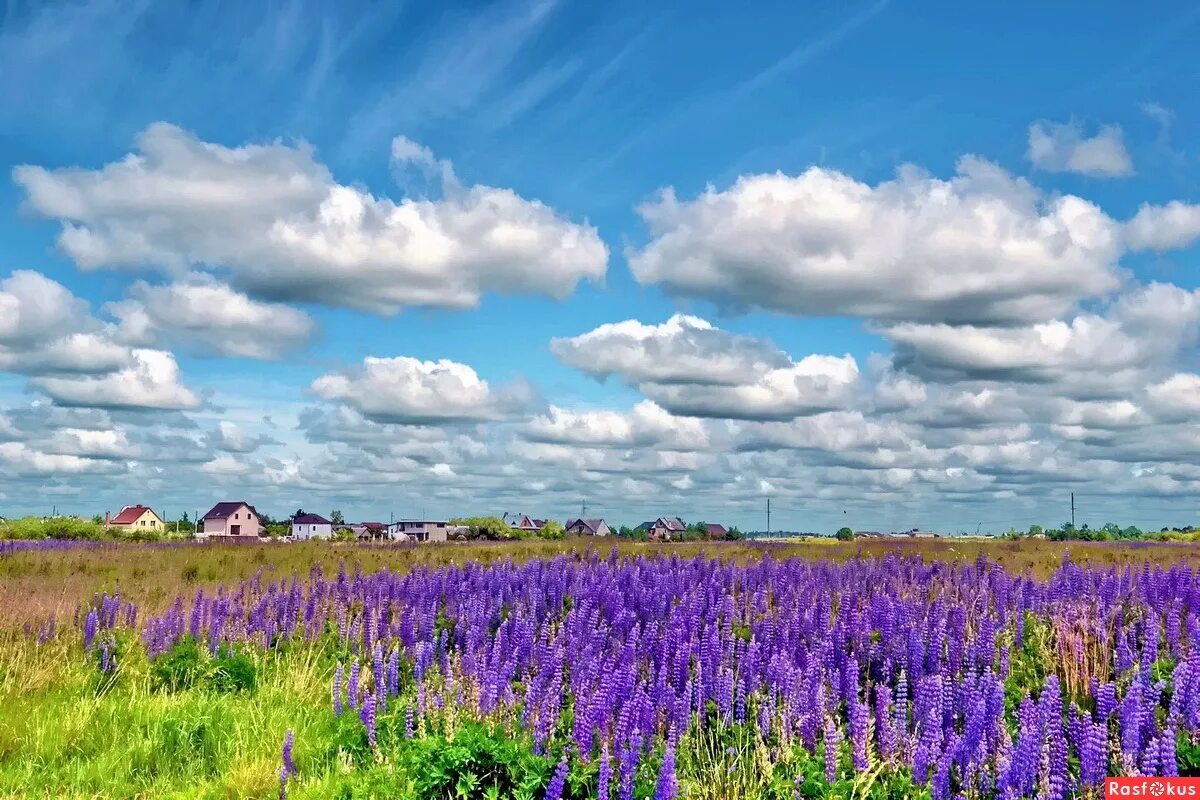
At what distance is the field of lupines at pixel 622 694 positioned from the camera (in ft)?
19.4

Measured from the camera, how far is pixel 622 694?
6840mm

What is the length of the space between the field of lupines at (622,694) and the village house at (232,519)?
99.3m

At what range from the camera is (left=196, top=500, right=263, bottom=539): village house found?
10544 cm

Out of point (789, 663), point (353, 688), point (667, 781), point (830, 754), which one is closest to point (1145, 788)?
point (830, 754)

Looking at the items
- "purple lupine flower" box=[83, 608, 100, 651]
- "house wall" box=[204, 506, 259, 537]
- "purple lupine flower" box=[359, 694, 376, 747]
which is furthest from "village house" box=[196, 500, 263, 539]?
"purple lupine flower" box=[359, 694, 376, 747]

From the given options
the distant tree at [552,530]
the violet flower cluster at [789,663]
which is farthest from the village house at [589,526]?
the violet flower cluster at [789,663]

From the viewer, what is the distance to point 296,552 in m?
25.3

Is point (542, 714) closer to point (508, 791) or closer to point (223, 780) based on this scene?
point (508, 791)

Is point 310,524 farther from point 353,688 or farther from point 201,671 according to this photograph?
point 353,688

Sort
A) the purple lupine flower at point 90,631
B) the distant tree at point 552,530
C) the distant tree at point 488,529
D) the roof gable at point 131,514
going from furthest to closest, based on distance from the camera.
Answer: the roof gable at point 131,514 → the distant tree at point 488,529 → the distant tree at point 552,530 → the purple lupine flower at point 90,631

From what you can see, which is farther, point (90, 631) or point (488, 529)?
point (488, 529)

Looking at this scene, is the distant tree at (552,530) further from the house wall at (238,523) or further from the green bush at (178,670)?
the house wall at (238,523)

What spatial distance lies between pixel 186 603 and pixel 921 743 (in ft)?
38.2

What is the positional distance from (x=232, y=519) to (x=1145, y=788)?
110326mm
